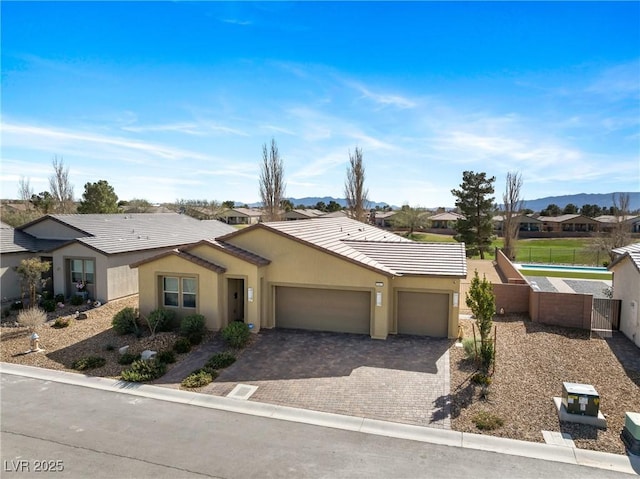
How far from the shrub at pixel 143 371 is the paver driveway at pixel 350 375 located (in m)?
1.93

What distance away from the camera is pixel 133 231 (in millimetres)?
27469

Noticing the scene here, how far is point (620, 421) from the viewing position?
32.9 ft

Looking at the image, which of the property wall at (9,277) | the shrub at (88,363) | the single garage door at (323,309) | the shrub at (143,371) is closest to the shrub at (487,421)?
the single garage door at (323,309)

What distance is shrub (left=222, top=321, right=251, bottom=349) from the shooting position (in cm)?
1527

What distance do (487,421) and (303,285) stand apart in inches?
355

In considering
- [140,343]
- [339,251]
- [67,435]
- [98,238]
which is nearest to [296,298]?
[339,251]

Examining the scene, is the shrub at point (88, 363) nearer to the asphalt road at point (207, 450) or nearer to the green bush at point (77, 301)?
the asphalt road at point (207, 450)

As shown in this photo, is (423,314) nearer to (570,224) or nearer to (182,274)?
(182,274)

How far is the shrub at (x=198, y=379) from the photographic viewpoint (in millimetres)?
12303

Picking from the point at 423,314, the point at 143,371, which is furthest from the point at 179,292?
the point at 423,314

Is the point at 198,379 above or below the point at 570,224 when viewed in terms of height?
below

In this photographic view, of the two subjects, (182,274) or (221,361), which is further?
(182,274)

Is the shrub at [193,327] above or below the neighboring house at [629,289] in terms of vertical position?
below

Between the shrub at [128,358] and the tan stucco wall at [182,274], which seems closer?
the shrub at [128,358]
